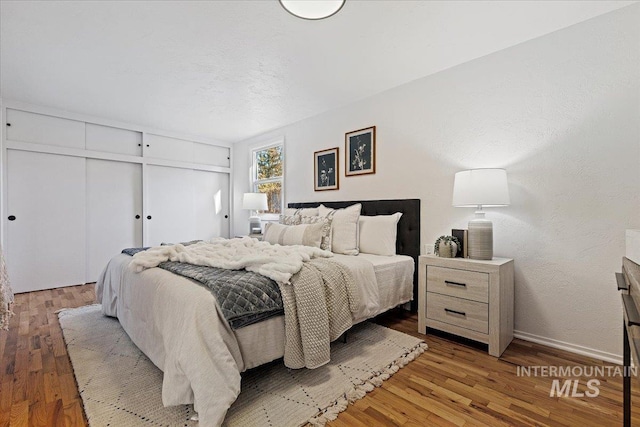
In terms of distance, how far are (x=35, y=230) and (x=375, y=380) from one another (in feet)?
14.4

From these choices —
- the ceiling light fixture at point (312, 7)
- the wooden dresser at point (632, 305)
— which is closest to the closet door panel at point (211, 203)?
the ceiling light fixture at point (312, 7)

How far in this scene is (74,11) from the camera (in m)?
1.95

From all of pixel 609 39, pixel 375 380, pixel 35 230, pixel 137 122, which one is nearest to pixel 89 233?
pixel 35 230

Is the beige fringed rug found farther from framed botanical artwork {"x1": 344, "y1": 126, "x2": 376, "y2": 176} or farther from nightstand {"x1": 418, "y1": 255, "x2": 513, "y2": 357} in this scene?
framed botanical artwork {"x1": 344, "y1": 126, "x2": 376, "y2": 176}

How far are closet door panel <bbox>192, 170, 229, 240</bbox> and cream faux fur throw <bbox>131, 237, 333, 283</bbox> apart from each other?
280 centimetres

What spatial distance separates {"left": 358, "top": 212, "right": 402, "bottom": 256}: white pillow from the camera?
9.32 ft

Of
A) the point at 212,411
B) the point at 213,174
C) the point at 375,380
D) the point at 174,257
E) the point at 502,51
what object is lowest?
the point at 375,380

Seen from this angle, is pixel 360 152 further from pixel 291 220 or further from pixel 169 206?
pixel 169 206

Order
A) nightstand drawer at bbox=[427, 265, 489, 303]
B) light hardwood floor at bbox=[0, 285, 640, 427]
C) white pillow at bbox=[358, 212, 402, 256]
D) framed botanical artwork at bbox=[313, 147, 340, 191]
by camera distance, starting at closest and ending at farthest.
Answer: light hardwood floor at bbox=[0, 285, 640, 427] → nightstand drawer at bbox=[427, 265, 489, 303] → white pillow at bbox=[358, 212, 402, 256] → framed botanical artwork at bbox=[313, 147, 340, 191]

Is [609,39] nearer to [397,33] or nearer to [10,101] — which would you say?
Answer: [397,33]

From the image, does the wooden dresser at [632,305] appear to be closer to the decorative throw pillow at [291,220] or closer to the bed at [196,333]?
the bed at [196,333]

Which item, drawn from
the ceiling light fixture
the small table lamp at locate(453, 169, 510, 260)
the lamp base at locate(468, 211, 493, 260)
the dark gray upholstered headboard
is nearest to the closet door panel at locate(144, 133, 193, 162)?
the dark gray upholstered headboard

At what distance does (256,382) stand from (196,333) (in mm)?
576

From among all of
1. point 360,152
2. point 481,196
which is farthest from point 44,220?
point 481,196
